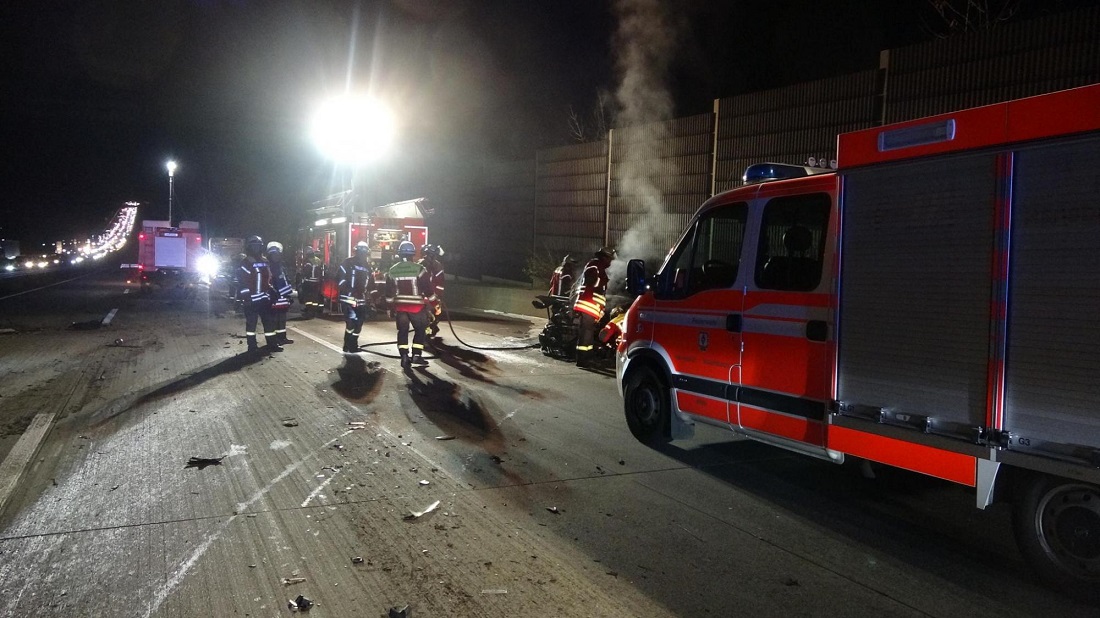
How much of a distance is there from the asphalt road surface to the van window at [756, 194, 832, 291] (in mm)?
1597

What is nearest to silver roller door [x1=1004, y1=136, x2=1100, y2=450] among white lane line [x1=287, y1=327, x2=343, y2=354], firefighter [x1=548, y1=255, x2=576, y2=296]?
firefighter [x1=548, y1=255, x2=576, y2=296]

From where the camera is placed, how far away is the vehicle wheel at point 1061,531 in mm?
3766

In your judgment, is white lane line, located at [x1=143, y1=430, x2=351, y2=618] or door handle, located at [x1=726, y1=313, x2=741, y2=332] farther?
door handle, located at [x1=726, y1=313, x2=741, y2=332]

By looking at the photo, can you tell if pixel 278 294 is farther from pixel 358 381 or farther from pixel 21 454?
pixel 21 454

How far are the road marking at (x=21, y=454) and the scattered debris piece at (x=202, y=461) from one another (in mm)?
1148

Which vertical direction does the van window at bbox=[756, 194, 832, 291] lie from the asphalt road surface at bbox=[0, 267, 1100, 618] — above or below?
above

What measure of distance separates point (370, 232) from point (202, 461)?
14.9 meters

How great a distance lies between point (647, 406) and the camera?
684 centimetres

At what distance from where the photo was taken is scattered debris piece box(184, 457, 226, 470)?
5980 millimetres

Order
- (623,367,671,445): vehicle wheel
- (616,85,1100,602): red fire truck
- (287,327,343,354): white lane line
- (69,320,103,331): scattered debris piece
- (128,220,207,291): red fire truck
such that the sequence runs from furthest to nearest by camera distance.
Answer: (128,220,207,291): red fire truck, (69,320,103,331): scattered debris piece, (287,327,343,354): white lane line, (623,367,671,445): vehicle wheel, (616,85,1100,602): red fire truck

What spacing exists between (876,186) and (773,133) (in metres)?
8.54

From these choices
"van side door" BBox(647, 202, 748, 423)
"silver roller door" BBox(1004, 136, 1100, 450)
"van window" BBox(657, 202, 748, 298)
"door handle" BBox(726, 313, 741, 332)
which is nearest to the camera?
"silver roller door" BBox(1004, 136, 1100, 450)

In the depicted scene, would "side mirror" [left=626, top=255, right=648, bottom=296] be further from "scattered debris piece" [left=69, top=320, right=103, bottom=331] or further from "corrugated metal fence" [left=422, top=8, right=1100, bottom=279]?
"scattered debris piece" [left=69, top=320, right=103, bottom=331]

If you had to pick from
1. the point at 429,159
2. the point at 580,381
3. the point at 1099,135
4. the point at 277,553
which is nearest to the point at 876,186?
the point at 1099,135
